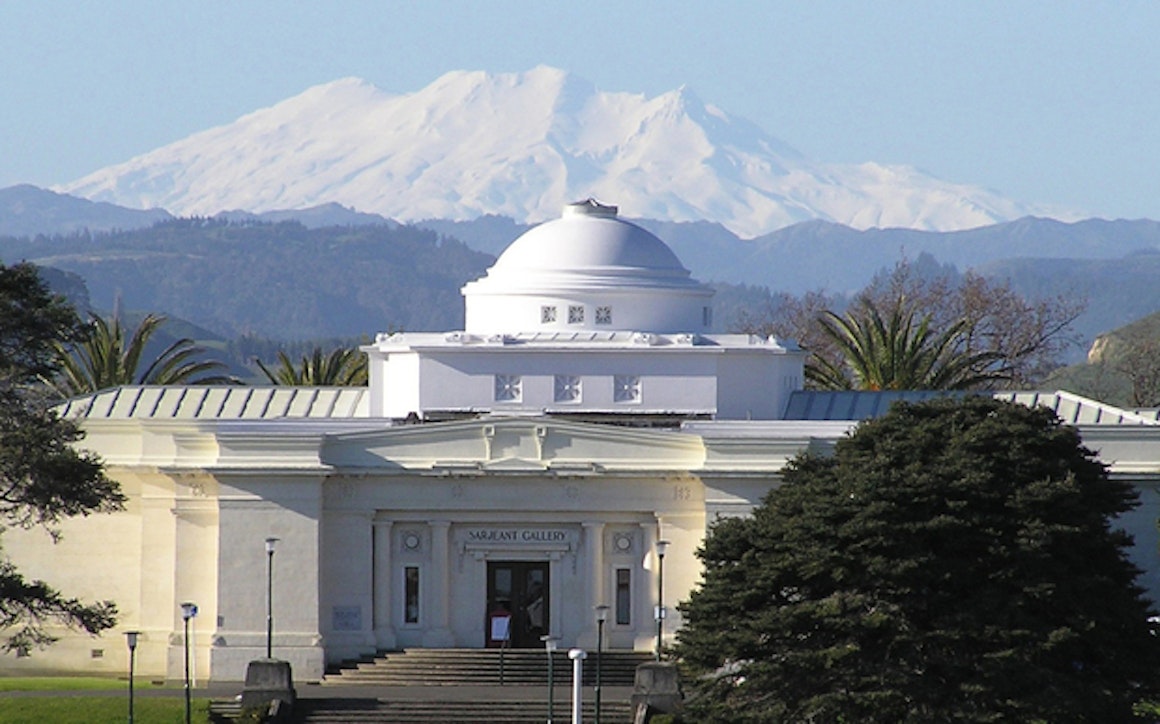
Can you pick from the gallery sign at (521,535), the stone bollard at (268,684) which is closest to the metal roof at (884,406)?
the gallery sign at (521,535)

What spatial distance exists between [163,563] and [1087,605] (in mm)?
24420

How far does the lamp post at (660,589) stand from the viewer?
59.4m

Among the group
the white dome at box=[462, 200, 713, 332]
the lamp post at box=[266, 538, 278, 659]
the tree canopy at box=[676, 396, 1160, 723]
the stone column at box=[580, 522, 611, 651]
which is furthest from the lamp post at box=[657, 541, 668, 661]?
the lamp post at box=[266, 538, 278, 659]

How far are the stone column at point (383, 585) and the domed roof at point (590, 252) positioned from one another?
26.3 ft

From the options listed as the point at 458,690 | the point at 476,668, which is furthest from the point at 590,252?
the point at 458,690

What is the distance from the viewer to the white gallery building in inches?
2411

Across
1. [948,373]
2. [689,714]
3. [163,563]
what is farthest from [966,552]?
[948,373]

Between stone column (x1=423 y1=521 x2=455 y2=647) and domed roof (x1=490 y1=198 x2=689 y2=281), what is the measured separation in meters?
7.71

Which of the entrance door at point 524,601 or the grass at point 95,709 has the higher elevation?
the entrance door at point 524,601

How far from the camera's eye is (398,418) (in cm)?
6512

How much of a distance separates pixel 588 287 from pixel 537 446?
19.1 feet

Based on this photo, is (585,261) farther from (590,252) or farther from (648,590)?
(648,590)

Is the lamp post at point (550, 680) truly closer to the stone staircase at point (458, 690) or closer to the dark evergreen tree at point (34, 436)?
the stone staircase at point (458, 690)

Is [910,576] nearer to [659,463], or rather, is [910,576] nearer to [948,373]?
[659,463]
